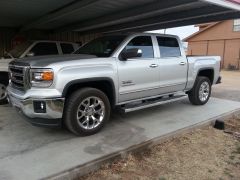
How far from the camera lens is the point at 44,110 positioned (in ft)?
13.9

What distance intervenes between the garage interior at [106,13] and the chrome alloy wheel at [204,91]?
2055 millimetres

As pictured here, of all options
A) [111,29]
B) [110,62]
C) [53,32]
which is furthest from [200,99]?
[53,32]

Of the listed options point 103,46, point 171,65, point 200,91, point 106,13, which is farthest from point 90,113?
point 106,13

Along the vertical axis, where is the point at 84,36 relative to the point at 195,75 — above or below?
above

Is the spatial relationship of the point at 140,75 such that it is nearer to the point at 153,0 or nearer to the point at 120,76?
the point at 120,76

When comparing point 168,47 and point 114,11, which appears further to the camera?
point 114,11

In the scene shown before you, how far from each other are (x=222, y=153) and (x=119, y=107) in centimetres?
213

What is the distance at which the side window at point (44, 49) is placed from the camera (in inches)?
318

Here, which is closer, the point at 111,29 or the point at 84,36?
the point at 111,29

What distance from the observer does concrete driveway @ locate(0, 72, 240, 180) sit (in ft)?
12.0

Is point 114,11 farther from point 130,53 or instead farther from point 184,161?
point 184,161

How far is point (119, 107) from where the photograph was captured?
5.46 m

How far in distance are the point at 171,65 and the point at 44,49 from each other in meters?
4.20

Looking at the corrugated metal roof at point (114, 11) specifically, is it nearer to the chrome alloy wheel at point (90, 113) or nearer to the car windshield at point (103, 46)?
the car windshield at point (103, 46)
